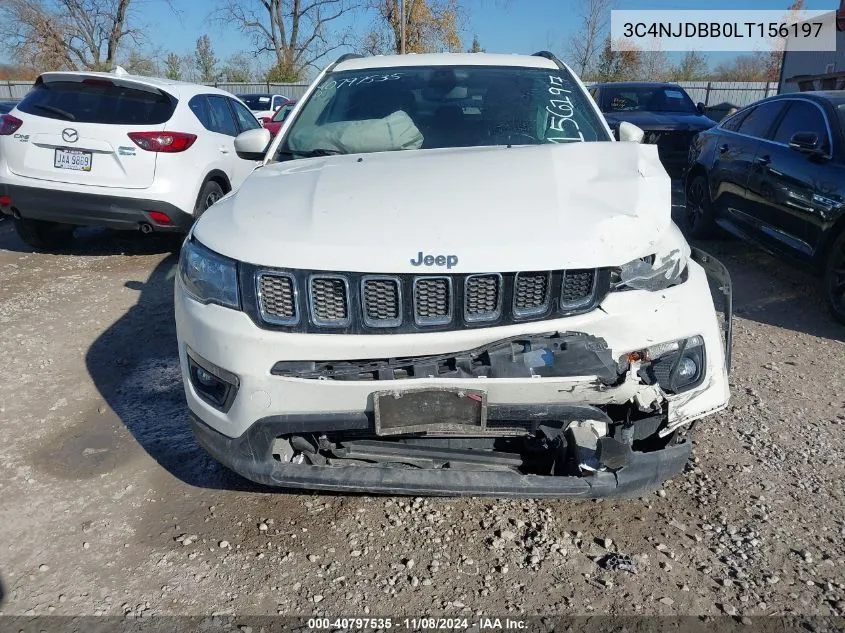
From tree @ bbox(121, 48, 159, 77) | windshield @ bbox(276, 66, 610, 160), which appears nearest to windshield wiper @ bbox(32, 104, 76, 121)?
windshield @ bbox(276, 66, 610, 160)

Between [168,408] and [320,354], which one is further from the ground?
[320,354]

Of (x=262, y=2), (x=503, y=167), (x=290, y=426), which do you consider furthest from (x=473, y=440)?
(x=262, y=2)

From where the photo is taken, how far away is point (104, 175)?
5.70 metres

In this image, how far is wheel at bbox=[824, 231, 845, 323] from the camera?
4.49m

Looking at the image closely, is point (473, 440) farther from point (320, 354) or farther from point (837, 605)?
point (837, 605)

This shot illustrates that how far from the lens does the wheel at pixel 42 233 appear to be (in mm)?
6355

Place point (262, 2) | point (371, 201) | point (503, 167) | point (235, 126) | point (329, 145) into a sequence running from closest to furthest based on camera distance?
1. point (371, 201)
2. point (503, 167)
3. point (329, 145)
4. point (235, 126)
5. point (262, 2)

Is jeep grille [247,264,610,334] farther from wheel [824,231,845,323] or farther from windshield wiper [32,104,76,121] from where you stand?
windshield wiper [32,104,76,121]

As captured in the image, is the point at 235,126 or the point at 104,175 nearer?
the point at 104,175

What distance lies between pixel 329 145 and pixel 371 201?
1.21 meters

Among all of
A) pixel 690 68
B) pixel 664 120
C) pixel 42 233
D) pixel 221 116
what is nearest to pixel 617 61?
pixel 690 68

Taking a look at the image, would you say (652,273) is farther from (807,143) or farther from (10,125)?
(10,125)

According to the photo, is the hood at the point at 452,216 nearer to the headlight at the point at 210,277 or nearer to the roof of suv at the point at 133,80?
the headlight at the point at 210,277

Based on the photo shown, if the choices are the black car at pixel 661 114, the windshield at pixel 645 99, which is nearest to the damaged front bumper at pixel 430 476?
the black car at pixel 661 114
